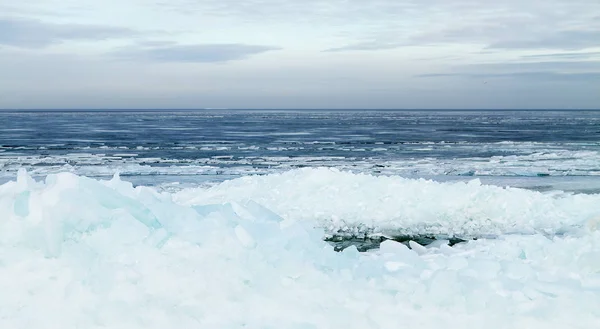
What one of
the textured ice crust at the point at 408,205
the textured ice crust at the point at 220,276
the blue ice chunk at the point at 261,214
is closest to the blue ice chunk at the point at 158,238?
the textured ice crust at the point at 220,276

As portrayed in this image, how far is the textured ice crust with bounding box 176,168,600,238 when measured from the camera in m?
10.6

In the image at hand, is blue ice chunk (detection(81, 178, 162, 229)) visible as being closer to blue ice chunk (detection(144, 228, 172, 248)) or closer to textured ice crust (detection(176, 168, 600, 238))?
blue ice chunk (detection(144, 228, 172, 248))

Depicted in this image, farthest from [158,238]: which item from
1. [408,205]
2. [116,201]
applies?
[408,205]

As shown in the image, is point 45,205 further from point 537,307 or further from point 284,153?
point 284,153

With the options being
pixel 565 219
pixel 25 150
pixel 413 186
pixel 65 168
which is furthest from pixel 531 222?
pixel 25 150

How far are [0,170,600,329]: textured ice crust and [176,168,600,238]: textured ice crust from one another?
15.2 ft

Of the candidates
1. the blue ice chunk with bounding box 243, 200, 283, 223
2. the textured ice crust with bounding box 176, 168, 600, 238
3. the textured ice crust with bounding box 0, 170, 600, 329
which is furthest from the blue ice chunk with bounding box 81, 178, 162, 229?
the textured ice crust with bounding box 176, 168, 600, 238

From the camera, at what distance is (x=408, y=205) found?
445 inches

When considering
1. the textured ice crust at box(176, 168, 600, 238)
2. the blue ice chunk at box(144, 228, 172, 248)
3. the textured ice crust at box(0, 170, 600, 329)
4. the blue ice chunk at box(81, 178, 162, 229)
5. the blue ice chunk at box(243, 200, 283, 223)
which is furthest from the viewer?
the textured ice crust at box(176, 168, 600, 238)

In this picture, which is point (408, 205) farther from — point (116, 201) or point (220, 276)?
point (220, 276)

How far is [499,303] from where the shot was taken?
Result: 473cm

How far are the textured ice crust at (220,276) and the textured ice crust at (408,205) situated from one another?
464 cm

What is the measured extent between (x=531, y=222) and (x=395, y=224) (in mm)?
2454

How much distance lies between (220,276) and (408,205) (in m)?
7.07
